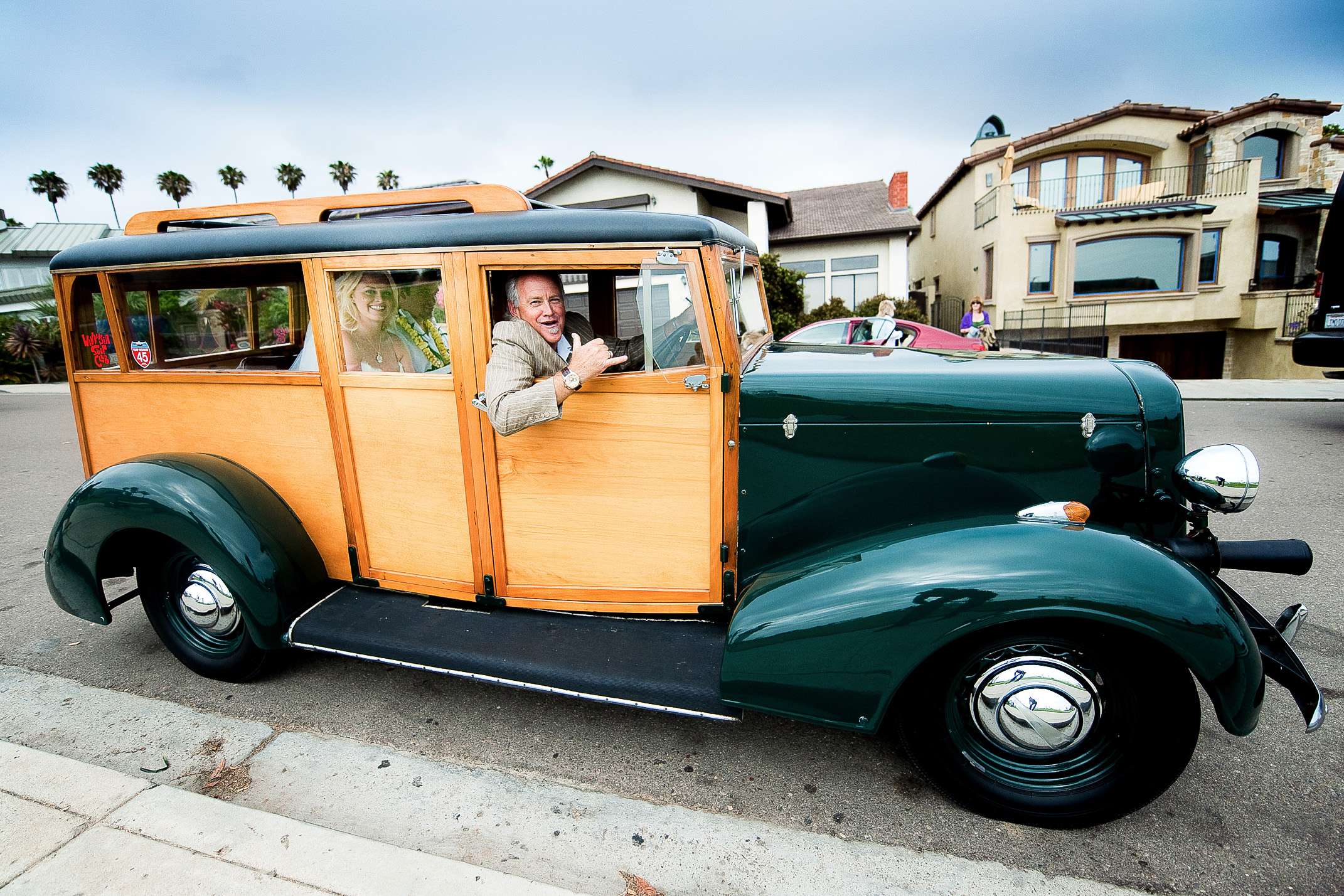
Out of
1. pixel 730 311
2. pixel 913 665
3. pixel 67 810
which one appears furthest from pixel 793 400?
pixel 67 810

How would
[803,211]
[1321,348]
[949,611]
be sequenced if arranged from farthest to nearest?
[803,211], [1321,348], [949,611]

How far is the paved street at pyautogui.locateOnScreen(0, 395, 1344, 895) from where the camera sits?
2057 mm

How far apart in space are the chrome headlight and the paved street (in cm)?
100

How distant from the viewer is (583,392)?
2.57 m

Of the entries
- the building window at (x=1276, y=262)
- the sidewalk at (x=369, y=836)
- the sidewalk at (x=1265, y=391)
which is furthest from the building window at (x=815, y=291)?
the sidewalk at (x=369, y=836)

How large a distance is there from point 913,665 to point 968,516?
0.68 meters

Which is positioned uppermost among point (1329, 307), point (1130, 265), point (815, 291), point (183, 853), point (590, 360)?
point (1130, 265)

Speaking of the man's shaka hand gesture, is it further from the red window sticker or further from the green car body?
the red window sticker

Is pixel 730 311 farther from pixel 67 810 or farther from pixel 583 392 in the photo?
pixel 67 810

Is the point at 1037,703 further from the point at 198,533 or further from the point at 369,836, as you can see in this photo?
the point at 198,533

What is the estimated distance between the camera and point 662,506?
104 inches

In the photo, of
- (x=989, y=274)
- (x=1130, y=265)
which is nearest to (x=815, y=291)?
(x=989, y=274)

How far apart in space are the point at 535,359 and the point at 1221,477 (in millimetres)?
2428

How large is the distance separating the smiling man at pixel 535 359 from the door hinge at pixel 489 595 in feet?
2.55
